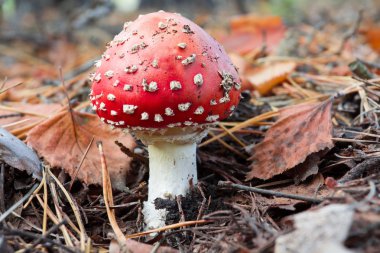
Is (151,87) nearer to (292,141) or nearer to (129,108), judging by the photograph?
(129,108)

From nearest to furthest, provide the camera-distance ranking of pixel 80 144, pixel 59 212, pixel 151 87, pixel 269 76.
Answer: pixel 151 87 < pixel 59 212 < pixel 80 144 < pixel 269 76

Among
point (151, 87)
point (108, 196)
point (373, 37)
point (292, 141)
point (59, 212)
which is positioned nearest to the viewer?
point (151, 87)

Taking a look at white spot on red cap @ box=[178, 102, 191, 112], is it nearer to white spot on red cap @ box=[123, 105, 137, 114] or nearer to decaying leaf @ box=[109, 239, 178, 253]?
white spot on red cap @ box=[123, 105, 137, 114]

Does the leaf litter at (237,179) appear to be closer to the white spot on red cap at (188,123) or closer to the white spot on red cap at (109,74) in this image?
the white spot on red cap at (188,123)

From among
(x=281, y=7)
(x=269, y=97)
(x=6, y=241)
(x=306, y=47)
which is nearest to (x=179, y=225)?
(x=6, y=241)

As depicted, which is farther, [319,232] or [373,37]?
[373,37]

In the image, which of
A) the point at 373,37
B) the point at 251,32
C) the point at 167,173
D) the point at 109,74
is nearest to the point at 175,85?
the point at 109,74

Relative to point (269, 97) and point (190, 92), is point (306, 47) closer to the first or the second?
point (269, 97)
